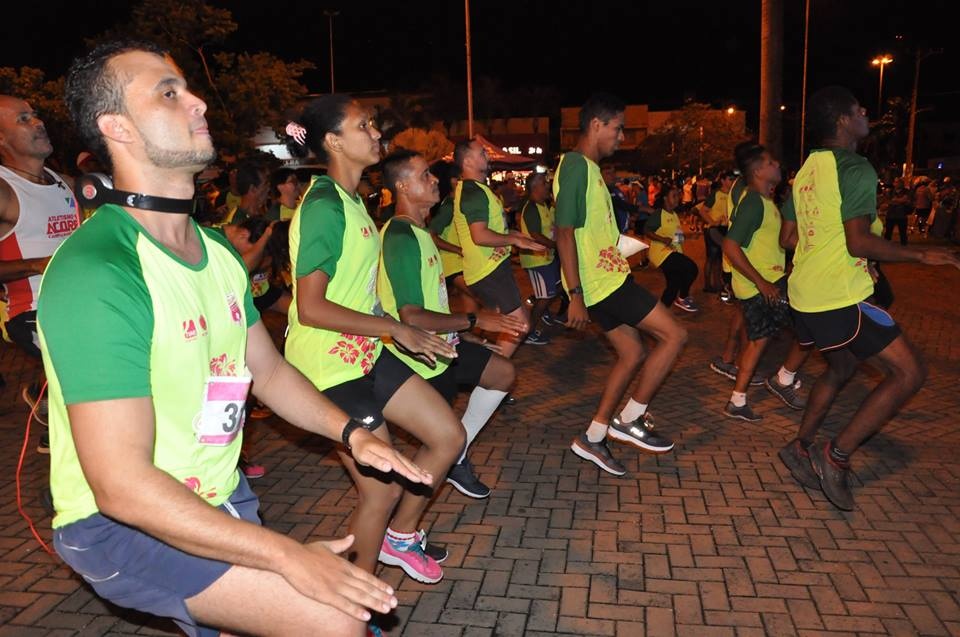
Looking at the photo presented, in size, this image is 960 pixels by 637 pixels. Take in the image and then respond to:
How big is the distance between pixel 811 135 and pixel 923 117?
81481mm

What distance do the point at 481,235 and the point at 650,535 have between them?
288cm

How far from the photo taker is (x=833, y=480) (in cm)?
447

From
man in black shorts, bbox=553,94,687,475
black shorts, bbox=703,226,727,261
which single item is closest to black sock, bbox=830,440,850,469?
man in black shorts, bbox=553,94,687,475

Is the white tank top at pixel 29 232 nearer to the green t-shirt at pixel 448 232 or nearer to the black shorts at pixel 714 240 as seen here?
the green t-shirt at pixel 448 232

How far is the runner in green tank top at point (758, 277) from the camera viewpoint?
616 cm

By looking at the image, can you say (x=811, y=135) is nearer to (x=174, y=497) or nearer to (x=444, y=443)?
(x=444, y=443)

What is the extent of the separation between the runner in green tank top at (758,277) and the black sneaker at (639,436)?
1175 mm

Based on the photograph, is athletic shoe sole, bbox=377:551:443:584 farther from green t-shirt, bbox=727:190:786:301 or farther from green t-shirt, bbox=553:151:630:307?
green t-shirt, bbox=727:190:786:301

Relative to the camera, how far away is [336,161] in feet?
11.8

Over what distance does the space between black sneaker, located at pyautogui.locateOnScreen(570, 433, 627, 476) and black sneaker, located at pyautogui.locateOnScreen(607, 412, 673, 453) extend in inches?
7.6

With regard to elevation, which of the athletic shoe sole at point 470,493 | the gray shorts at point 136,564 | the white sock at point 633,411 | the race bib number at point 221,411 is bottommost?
the athletic shoe sole at point 470,493

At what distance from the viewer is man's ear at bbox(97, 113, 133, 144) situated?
1835 millimetres

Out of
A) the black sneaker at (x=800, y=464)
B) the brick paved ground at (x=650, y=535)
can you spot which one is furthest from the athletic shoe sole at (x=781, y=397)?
the black sneaker at (x=800, y=464)

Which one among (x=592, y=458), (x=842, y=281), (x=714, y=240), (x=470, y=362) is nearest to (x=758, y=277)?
(x=842, y=281)
